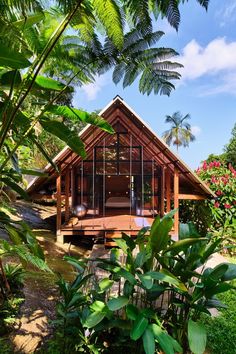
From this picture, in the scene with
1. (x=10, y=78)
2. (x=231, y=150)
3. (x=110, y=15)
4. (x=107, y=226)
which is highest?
(x=231, y=150)

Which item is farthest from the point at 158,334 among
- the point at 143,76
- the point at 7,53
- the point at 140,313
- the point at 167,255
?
the point at 143,76

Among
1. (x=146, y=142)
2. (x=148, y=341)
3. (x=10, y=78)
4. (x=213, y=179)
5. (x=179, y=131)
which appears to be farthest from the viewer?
(x=179, y=131)

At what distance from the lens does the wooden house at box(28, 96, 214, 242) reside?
731 cm

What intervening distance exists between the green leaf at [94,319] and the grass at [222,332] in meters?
1.38

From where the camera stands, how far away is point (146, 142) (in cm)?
797

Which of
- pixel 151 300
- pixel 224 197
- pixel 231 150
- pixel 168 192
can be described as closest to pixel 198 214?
pixel 224 197

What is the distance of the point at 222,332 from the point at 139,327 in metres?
1.87

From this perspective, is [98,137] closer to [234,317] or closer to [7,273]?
[7,273]

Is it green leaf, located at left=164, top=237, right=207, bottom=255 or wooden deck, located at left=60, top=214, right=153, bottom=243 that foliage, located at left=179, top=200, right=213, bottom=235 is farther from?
green leaf, located at left=164, top=237, right=207, bottom=255

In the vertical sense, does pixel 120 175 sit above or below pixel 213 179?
above

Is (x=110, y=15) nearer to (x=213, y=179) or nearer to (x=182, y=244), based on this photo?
(x=182, y=244)

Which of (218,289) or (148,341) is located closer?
(148,341)

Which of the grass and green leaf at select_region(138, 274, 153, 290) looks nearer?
green leaf at select_region(138, 274, 153, 290)

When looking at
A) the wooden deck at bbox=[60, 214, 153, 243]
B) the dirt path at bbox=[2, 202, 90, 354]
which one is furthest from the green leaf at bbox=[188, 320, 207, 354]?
the wooden deck at bbox=[60, 214, 153, 243]
